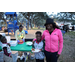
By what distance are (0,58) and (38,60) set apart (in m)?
1.22

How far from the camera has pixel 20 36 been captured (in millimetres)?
2656

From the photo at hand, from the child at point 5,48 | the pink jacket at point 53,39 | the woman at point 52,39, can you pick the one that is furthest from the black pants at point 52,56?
the child at point 5,48

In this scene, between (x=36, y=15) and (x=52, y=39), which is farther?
(x=36, y=15)

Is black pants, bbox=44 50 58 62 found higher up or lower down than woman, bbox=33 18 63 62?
lower down

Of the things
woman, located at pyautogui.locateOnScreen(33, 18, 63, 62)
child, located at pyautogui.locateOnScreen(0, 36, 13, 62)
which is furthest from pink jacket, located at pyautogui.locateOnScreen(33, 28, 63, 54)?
child, located at pyautogui.locateOnScreen(0, 36, 13, 62)

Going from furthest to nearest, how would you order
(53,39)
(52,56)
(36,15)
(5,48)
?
(36,15), (5,48), (52,56), (53,39)

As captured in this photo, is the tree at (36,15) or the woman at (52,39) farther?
the tree at (36,15)

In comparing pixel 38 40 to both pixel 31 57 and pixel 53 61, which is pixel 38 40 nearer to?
pixel 53 61

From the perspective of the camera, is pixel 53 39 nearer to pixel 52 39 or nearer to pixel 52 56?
pixel 52 39

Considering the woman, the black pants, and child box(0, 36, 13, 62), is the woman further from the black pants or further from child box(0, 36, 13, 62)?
child box(0, 36, 13, 62)

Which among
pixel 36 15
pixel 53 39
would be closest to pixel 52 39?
pixel 53 39

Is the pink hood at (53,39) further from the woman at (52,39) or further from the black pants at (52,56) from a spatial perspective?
the black pants at (52,56)

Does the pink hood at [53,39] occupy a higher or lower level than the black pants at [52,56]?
higher
